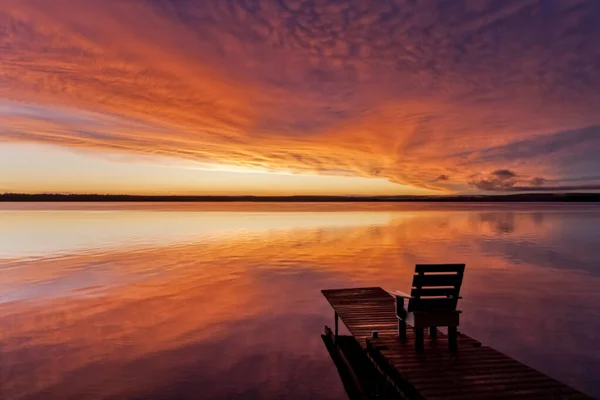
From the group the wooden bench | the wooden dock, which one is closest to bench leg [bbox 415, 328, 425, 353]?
the wooden bench

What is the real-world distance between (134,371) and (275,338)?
4.38 meters

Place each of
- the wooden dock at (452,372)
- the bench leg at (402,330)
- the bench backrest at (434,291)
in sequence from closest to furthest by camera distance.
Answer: the wooden dock at (452,372), the bench backrest at (434,291), the bench leg at (402,330)

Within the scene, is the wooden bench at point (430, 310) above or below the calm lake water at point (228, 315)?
above

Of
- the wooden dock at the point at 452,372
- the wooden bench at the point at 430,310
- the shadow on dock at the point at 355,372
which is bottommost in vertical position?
the shadow on dock at the point at 355,372

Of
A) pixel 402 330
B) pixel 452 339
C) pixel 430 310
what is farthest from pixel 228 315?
pixel 452 339

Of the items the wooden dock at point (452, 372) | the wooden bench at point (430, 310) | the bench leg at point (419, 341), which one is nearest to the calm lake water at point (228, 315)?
the wooden dock at point (452, 372)

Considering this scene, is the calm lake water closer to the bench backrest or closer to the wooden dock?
the wooden dock

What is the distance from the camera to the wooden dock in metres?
6.99

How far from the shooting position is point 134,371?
35.2ft

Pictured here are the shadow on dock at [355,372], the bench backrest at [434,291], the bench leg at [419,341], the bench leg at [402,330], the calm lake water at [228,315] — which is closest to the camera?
the bench leg at [419,341]

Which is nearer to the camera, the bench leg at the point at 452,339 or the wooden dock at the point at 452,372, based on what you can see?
the wooden dock at the point at 452,372

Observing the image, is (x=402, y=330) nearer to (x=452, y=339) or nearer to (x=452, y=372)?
(x=452, y=339)

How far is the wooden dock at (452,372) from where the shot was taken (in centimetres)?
699

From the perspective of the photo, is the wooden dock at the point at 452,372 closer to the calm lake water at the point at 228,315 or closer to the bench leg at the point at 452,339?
the bench leg at the point at 452,339
